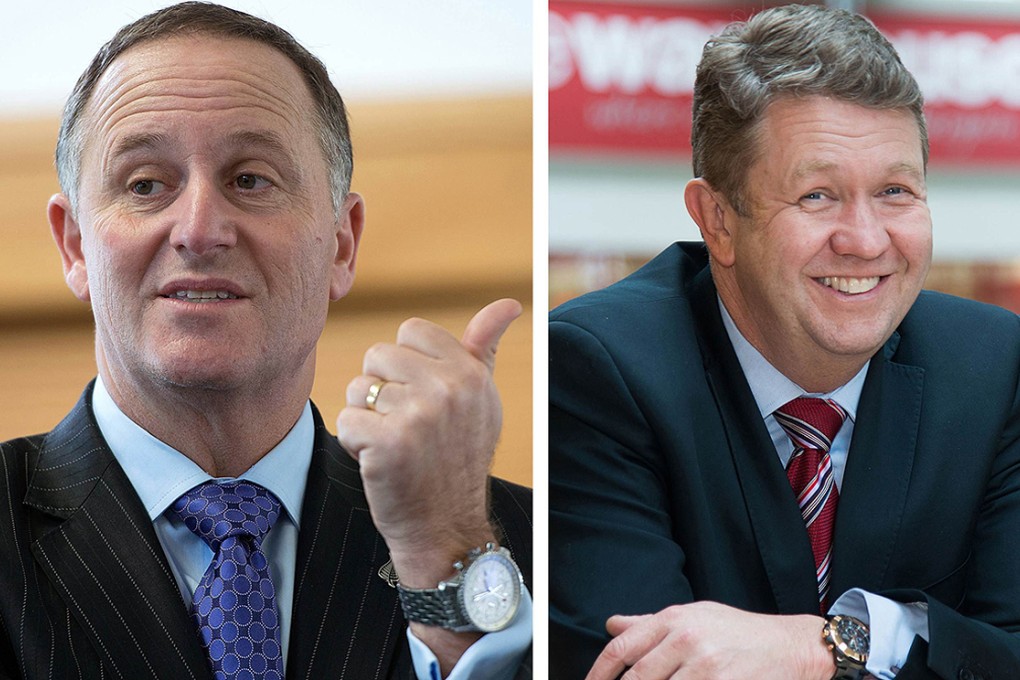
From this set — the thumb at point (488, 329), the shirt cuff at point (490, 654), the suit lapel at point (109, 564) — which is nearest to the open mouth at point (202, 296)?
the suit lapel at point (109, 564)

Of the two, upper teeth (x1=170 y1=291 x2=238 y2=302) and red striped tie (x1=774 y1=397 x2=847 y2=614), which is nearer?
upper teeth (x1=170 y1=291 x2=238 y2=302)

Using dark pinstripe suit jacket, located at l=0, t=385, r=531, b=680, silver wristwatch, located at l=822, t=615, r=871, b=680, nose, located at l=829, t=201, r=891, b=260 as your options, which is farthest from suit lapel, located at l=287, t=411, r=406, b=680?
nose, located at l=829, t=201, r=891, b=260

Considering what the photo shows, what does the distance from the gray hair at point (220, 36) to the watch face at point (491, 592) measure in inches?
31.2

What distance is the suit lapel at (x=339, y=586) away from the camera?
2625mm

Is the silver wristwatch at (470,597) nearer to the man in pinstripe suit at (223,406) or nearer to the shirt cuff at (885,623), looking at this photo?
the man in pinstripe suit at (223,406)

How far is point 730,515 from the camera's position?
2.80m

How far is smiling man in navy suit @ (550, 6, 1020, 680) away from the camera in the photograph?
2771 mm

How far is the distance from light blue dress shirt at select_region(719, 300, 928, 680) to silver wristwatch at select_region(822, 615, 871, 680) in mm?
19

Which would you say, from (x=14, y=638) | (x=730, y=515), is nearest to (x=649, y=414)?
(x=730, y=515)

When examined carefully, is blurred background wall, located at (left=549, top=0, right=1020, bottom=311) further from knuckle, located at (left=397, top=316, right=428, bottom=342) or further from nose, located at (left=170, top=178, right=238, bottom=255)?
nose, located at (left=170, top=178, right=238, bottom=255)

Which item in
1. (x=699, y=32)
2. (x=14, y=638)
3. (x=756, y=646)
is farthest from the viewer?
(x=699, y=32)

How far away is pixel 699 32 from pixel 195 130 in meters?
1.10

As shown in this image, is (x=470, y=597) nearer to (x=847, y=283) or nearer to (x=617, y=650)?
(x=617, y=650)

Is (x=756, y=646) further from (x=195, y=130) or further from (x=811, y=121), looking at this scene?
(x=195, y=130)
